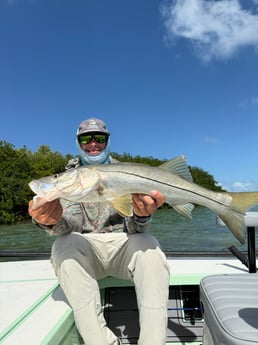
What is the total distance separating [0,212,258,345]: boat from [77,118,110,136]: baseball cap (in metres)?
1.12

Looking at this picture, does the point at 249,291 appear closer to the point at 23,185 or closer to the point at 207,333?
the point at 207,333

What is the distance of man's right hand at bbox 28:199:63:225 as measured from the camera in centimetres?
206

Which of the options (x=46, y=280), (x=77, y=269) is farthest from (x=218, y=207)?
(x=46, y=280)

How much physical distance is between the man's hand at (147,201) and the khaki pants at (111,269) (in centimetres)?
21

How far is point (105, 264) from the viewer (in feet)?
8.06

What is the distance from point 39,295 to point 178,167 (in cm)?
131

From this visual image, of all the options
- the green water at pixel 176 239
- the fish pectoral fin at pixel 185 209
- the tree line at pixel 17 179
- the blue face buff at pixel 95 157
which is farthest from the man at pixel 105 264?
the tree line at pixel 17 179

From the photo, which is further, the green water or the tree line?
the tree line

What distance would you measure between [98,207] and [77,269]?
603 mm

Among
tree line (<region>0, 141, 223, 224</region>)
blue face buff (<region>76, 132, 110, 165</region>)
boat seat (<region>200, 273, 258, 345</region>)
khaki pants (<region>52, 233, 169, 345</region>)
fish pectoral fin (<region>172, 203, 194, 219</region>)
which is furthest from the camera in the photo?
tree line (<region>0, 141, 223, 224</region>)

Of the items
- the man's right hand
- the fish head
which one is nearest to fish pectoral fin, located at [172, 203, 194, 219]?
the fish head

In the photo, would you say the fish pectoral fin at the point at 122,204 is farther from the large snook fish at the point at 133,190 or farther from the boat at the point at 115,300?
the boat at the point at 115,300

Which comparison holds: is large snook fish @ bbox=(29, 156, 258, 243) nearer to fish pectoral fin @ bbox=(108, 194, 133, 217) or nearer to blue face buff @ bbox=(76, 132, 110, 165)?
fish pectoral fin @ bbox=(108, 194, 133, 217)

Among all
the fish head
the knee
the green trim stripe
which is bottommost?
the green trim stripe
